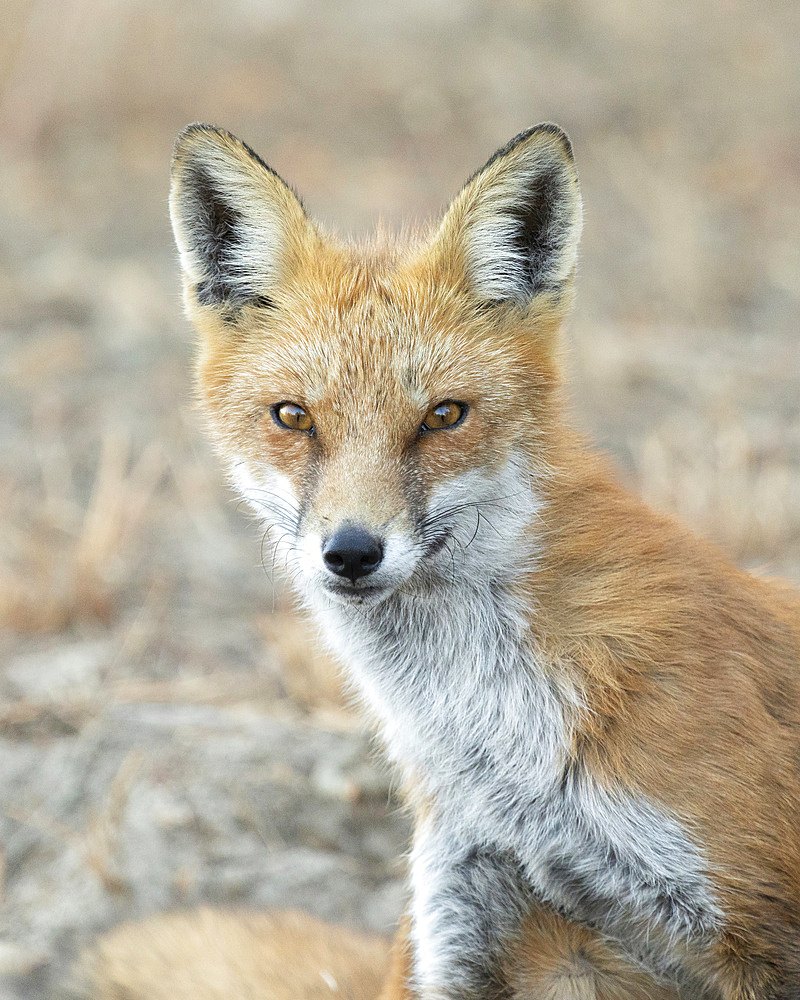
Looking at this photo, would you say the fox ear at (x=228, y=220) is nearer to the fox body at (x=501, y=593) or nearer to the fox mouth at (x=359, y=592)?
the fox body at (x=501, y=593)

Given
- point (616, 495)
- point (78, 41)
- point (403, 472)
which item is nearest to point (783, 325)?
point (616, 495)

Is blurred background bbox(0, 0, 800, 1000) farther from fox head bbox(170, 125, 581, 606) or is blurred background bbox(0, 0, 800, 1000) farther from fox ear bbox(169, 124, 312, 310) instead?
fox ear bbox(169, 124, 312, 310)

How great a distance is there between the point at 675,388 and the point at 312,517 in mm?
5467

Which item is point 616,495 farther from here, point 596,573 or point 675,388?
point 675,388

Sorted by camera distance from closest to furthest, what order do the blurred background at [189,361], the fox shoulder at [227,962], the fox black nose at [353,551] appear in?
1. the fox black nose at [353,551]
2. the fox shoulder at [227,962]
3. the blurred background at [189,361]

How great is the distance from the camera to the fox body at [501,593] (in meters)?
2.33

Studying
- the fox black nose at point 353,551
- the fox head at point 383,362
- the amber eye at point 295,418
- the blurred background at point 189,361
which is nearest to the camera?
the fox black nose at point 353,551

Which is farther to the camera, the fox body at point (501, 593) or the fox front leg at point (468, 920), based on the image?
the fox front leg at point (468, 920)

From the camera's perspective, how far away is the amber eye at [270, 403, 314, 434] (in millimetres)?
2602

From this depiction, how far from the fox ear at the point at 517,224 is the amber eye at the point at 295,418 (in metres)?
0.60

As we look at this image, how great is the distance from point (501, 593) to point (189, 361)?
19.2ft

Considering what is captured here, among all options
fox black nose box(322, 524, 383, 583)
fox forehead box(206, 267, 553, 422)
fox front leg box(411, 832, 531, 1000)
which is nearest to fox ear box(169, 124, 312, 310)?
fox forehead box(206, 267, 553, 422)

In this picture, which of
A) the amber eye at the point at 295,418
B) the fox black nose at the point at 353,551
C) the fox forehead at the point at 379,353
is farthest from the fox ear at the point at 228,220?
the fox black nose at the point at 353,551

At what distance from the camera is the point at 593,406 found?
7172 millimetres
